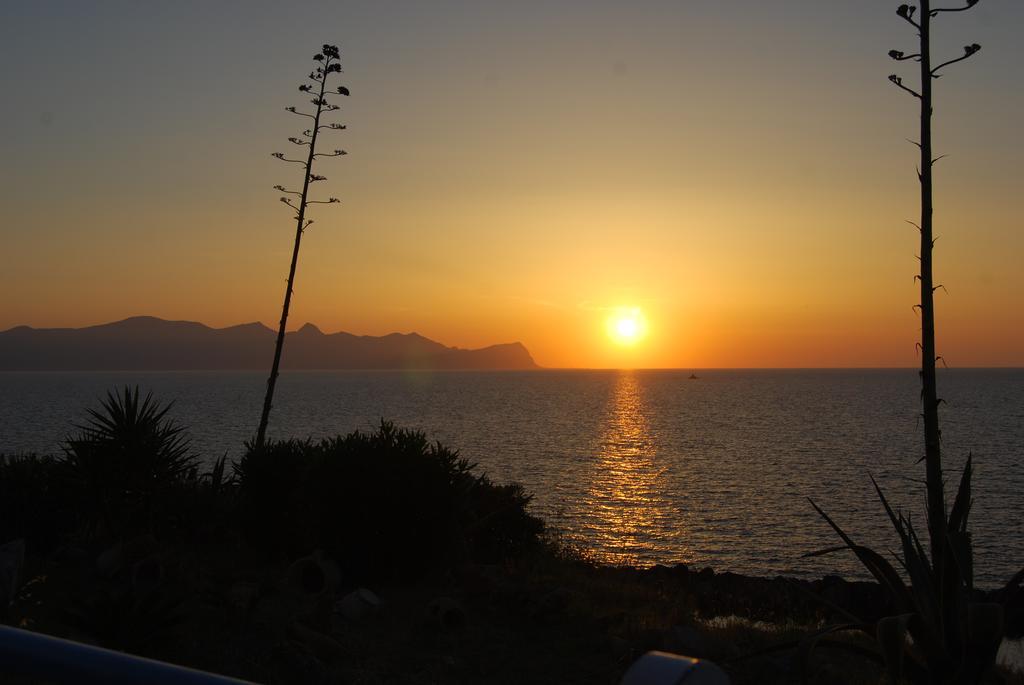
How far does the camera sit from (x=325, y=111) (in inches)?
854

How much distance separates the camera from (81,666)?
161 cm

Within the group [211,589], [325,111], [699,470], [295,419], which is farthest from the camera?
[295,419]

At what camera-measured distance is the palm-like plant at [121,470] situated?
14531 mm

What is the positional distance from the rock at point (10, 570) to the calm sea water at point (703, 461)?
9.91 meters

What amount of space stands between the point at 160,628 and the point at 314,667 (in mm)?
1610

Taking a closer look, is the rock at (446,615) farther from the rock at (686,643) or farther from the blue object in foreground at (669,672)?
the blue object in foreground at (669,672)

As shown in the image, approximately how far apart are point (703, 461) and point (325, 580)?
56.3 meters

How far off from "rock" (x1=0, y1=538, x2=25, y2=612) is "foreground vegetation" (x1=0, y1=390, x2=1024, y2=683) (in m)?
0.28

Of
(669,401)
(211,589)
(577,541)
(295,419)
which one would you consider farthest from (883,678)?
(669,401)

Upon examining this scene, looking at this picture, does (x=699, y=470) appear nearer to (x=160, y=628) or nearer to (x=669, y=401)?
(x=160, y=628)

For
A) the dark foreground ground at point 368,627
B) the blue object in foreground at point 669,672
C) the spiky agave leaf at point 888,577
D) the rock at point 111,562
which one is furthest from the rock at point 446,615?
the blue object in foreground at point 669,672

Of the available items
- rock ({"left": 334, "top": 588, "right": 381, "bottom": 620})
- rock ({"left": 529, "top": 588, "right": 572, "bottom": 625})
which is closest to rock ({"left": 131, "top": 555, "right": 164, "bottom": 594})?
rock ({"left": 334, "top": 588, "right": 381, "bottom": 620})

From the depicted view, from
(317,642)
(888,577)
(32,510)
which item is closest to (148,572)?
(317,642)

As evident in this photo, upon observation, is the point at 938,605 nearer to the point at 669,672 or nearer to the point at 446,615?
the point at 446,615
